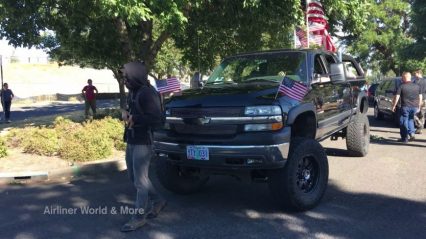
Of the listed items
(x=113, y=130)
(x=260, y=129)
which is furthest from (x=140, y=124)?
(x=113, y=130)

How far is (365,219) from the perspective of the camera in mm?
5516

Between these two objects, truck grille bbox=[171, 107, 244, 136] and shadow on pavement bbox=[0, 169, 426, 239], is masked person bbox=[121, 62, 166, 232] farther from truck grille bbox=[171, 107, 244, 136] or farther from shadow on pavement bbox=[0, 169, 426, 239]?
truck grille bbox=[171, 107, 244, 136]

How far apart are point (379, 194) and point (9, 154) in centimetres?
673

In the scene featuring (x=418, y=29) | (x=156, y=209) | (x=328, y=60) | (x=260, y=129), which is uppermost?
(x=418, y=29)

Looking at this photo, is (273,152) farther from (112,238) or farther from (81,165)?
(81,165)

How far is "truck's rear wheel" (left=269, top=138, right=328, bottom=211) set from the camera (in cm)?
558

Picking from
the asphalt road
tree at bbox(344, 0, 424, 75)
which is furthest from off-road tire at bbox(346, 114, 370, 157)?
tree at bbox(344, 0, 424, 75)

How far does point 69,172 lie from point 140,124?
3.84 metres

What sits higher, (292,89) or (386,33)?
(386,33)

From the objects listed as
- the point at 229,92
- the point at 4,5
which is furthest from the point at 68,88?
the point at 229,92

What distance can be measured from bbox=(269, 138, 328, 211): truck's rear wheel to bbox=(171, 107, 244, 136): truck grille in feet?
2.41

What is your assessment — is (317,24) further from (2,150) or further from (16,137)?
(2,150)

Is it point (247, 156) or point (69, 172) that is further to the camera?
point (69, 172)

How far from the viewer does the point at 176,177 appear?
657cm
